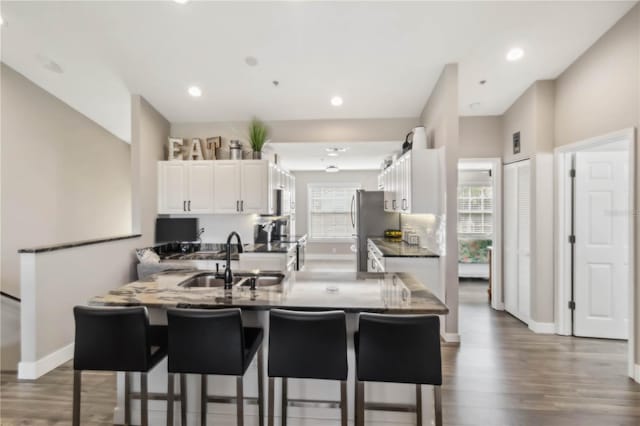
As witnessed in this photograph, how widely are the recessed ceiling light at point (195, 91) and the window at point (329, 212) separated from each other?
4.82m

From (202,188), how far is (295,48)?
2438 millimetres

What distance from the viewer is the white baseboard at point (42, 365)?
2.84 metres

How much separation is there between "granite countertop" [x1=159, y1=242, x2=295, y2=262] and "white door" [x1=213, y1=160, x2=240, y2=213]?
62cm

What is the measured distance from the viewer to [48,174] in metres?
4.51

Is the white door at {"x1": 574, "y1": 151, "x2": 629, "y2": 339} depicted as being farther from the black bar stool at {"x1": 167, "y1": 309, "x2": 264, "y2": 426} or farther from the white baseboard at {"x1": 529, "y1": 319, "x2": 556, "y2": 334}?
the black bar stool at {"x1": 167, "y1": 309, "x2": 264, "y2": 426}

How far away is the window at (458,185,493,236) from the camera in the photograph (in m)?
6.59

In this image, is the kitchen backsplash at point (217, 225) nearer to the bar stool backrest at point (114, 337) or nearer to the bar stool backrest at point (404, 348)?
the bar stool backrest at point (114, 337)

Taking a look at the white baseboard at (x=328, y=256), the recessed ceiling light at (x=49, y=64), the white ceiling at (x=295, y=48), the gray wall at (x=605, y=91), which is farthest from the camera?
the white baseboard at (x=328, y=256)

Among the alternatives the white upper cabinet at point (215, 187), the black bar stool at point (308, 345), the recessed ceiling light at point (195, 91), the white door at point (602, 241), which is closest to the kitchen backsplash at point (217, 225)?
the white upper cabinet at point (215, 187)

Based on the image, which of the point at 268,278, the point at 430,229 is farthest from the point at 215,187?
the point at 430,229

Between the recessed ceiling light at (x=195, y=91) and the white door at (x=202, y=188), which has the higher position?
the recessed ceiling light at (x=195, y=91)

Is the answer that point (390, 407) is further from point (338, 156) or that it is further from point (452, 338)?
point (338, 156)

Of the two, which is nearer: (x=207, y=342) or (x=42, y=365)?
(x=207, y=342)

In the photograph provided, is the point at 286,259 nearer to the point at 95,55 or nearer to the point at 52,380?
the point at 52,380
